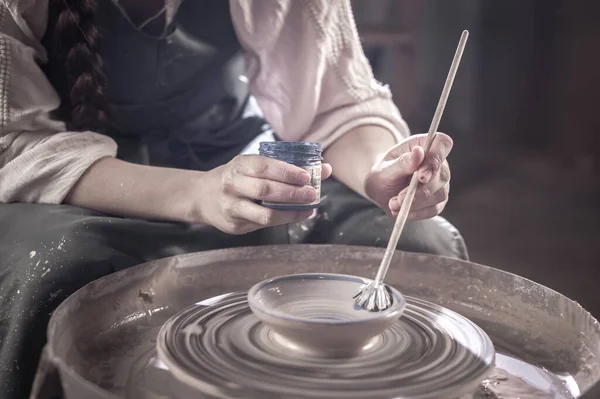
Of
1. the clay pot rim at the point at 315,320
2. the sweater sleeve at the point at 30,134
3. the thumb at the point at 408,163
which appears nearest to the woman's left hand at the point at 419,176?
the thumb at the point at 408,163

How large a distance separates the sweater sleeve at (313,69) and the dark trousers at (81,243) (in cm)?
25

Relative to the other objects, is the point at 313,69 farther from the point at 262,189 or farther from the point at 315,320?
the point at 315,320

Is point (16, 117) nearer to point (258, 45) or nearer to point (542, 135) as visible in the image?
point (258, 45)

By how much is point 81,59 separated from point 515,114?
4.99 feet

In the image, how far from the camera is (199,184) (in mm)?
947

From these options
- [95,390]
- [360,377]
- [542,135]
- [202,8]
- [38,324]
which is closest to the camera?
[95,390]

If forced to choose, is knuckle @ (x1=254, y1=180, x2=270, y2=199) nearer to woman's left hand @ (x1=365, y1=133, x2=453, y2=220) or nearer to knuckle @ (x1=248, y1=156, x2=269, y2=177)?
knuckle @ (x1=248, y1=156, x2=269, y2=177)

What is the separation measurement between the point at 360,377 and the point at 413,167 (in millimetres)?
371

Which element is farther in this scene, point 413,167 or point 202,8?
point 202,8

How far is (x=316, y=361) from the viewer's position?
0.62 m

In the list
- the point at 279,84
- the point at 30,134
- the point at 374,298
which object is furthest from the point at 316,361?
the point at 279,84

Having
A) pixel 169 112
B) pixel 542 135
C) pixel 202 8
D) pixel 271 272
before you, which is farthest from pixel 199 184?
pixel 542 135

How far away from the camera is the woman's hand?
0.79 meters

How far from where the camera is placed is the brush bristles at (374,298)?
692mm
